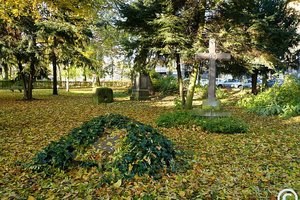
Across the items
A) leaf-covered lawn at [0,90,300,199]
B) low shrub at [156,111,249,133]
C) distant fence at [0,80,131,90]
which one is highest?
distant fence at [0,80,131,90]

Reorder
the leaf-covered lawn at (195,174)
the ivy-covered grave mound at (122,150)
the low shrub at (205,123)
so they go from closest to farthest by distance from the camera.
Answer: the leaf-covered lawn at (195,174) < the ivy-covered grave mound at (122,150) < the low shrub at (205,123)

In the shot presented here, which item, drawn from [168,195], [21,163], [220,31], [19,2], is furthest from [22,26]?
[168,195]

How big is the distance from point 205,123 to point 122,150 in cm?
438

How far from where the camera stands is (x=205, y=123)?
8523mm

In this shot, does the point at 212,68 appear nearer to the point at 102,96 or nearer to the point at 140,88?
the point at 102,96

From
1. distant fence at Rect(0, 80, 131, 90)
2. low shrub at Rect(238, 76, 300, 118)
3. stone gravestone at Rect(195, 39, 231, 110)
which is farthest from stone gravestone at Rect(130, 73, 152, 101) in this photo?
distant fence at Rect(0, 80, 131, 90)

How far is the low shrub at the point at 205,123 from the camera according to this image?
8203 mm

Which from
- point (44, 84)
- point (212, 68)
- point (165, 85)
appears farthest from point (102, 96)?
point (44, 84)

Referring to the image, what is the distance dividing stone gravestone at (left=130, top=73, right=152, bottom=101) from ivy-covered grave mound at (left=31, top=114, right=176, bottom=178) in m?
14.8

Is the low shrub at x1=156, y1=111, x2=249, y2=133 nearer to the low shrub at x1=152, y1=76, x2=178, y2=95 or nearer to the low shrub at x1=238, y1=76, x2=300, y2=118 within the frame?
the low shrub at x1=238, y1=76, x2=300, y2=118

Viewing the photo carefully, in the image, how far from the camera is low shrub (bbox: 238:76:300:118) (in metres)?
12.0

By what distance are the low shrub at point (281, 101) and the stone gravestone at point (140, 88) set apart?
7721mm

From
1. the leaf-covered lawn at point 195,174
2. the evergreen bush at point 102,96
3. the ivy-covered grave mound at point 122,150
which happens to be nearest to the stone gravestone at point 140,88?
the evergreen bush at point 102,96

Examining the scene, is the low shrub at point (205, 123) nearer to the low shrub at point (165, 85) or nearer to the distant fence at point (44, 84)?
the low shrub at point (165, 85)
